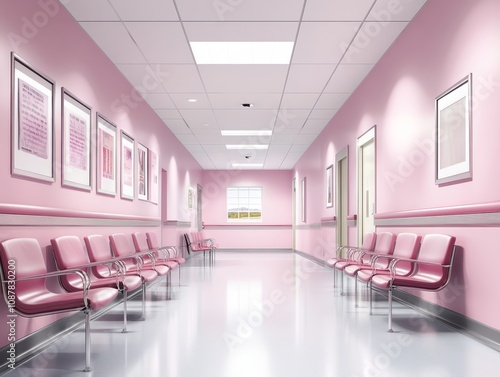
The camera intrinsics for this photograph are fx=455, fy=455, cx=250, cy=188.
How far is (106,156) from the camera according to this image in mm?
5730

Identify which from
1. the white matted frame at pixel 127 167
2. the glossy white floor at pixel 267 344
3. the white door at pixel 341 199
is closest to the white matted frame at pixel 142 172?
the white matted frame at pixel 127 167

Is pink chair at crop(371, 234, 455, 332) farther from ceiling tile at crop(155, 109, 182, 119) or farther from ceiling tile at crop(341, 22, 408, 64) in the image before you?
ceiling tile at crop(155, 109, 182, 119)

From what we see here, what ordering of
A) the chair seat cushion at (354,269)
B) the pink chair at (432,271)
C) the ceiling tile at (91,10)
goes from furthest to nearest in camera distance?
the chair seat cushion at (354,269)
the ceiling tile at (91,10)
the pink chair at (432,271)

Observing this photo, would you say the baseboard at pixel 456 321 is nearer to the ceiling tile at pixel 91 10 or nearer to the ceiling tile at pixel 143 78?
the ceiling tile at pixel 91 10

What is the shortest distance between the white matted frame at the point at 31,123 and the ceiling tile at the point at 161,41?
4.38ft

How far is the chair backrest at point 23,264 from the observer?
302 centimetres

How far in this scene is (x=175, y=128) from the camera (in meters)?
10.2

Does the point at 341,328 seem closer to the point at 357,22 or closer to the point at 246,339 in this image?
the point at 246,339

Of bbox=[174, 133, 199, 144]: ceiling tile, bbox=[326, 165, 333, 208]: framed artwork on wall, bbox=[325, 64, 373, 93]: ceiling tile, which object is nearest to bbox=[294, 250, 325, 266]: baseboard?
bbox=[326, 165, 333, 208]: framed artwork on wall

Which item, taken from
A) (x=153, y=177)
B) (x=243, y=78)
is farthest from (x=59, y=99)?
(x=153, y=177)

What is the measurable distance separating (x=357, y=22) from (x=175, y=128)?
6011 mm

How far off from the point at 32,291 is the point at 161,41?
3247 mm

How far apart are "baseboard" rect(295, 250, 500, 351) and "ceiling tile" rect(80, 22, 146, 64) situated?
4.38m

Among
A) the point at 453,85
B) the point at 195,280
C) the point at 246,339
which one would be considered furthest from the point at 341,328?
the point at 195,280
